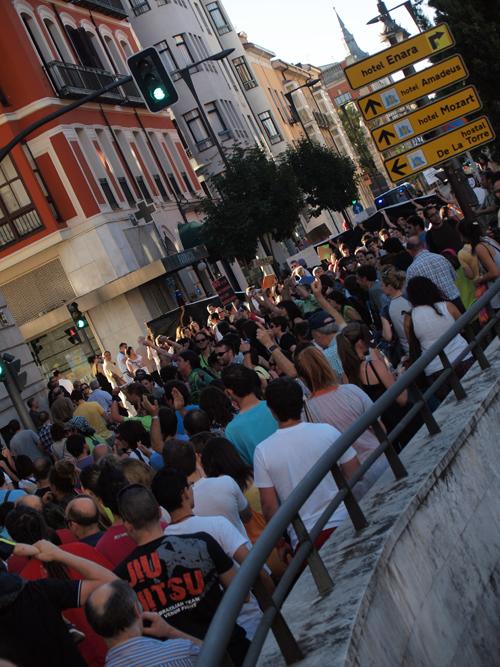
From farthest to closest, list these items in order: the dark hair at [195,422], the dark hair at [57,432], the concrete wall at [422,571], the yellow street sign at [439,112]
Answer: the yellow street sign at [439,112]
the dark hair at [57,432]
the dark hair at [195,422]
the concrete wall at [422,571]

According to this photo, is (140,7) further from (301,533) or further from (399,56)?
A: (301,533)

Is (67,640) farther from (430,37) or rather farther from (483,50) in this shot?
(483,50)

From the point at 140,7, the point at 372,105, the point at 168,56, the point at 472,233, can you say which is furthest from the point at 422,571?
the point at 168,56

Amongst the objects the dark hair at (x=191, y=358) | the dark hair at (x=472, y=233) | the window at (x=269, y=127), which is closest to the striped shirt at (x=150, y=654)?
the dark hair at (x=472, y=233)

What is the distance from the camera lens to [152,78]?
16.9 metres

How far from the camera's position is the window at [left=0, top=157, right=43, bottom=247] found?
124ft

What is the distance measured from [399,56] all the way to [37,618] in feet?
40.4

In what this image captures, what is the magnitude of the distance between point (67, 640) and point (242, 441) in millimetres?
3360

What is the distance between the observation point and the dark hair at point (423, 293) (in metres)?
9.73

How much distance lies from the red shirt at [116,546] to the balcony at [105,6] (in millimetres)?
38990

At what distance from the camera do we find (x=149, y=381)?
16906 mm

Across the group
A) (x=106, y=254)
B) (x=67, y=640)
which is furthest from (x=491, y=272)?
(x=106, y=254)

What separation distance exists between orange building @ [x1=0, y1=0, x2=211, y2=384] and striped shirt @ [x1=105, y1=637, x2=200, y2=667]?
33508mm

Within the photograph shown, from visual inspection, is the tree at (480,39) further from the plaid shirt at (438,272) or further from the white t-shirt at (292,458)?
the white t-shirt at (292,458)
